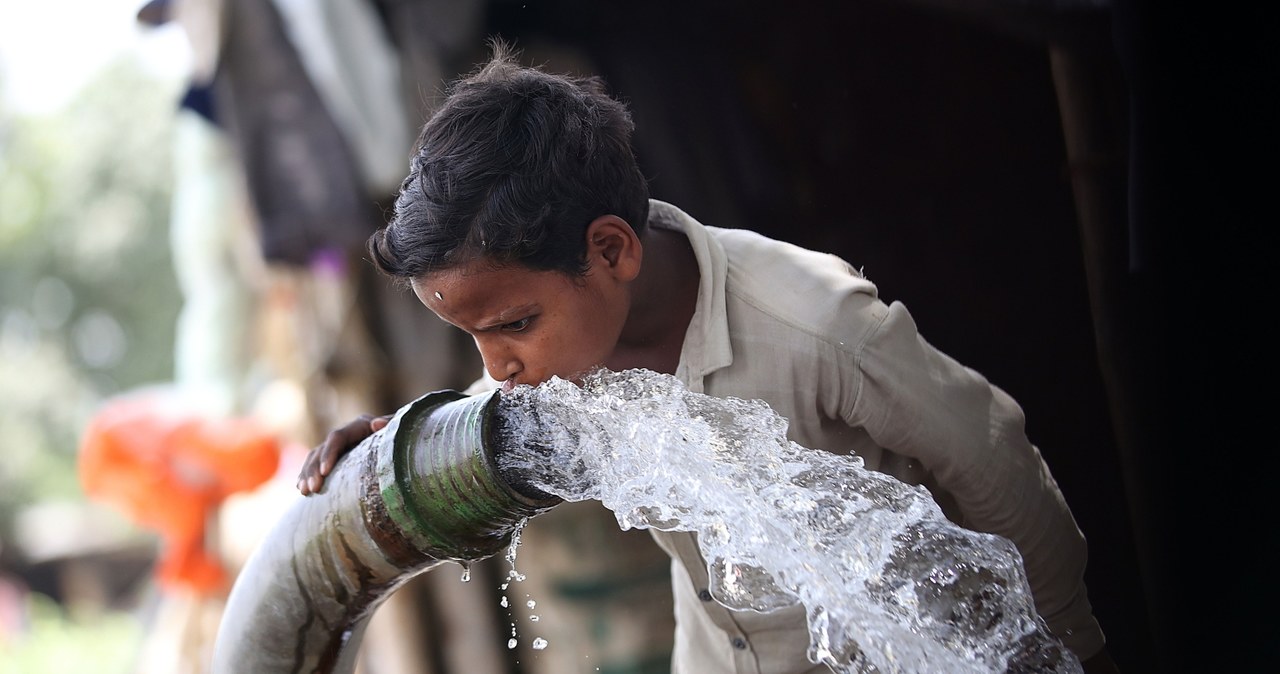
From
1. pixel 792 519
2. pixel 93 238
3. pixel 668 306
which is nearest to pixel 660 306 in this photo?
pixel 668 306

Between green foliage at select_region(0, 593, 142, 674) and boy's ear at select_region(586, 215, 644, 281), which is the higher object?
boy's ear at select_region(586, 215, 644, 281)

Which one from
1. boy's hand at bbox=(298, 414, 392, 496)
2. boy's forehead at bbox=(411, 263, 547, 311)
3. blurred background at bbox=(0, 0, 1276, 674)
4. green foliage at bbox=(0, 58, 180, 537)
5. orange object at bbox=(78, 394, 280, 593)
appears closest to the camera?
blurred background at bbox=(0, 0, 1276, 674)

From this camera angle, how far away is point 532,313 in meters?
1.09

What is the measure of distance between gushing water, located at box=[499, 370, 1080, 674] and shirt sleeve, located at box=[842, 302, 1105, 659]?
22 mm

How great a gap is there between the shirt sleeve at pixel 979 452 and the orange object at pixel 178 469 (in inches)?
91.2

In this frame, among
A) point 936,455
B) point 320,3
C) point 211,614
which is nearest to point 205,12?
point 320,3

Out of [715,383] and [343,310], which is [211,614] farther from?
[715,383]

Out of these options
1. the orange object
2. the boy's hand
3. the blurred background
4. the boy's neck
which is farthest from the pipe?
the orange object

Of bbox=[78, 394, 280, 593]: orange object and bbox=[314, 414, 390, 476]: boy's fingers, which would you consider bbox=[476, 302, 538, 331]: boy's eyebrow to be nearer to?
bbox=[314, 414, 390, 476]: boy's fingers


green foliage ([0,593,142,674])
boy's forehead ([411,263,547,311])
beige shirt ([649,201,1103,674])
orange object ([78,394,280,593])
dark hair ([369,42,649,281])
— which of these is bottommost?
green foliage ([0,593,142,674])

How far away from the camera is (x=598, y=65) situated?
139 cm

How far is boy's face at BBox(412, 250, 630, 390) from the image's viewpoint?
3.52ft

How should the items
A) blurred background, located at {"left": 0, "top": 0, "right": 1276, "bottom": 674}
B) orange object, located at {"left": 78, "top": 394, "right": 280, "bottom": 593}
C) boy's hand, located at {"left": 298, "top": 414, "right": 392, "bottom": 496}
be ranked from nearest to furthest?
blurred background, located at {"left": 0, "top": 0, "right": 1276, "bottom": 674}
boy's hand, located at {"left": 298, "top": 414, "right": 392, "bottom": 496}
orange object, located at {"left": 78, "top": 394, "right": 280, "bottom": 593}

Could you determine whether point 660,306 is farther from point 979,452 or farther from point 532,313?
point 979,452
